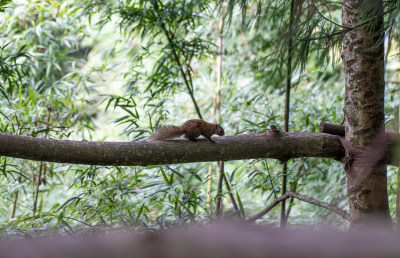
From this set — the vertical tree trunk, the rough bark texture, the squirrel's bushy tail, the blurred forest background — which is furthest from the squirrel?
the vertical tree trunk

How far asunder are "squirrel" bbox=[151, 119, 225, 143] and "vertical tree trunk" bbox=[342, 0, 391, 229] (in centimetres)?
72

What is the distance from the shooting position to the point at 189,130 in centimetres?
234

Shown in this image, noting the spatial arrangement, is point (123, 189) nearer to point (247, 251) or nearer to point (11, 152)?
point (11, 152)

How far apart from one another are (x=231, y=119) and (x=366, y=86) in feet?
8.24

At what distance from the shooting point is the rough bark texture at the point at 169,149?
53.4 inches

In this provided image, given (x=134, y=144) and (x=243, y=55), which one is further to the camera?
(x=243, y=55)

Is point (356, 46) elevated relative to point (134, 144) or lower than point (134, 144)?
elevated

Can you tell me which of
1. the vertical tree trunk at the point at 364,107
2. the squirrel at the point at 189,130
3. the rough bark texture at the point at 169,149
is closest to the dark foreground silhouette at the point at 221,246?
the rough bark texture at the point at 169,149

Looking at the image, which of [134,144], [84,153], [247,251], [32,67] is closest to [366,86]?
[134,144]

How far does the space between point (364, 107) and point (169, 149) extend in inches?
34.2

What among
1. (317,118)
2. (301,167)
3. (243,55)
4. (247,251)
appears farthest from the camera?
(243,55)

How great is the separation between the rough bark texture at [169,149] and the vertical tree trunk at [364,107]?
0.13 m

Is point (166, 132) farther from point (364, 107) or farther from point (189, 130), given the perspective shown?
point (364, 107)

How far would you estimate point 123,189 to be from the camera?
7.50 ft
